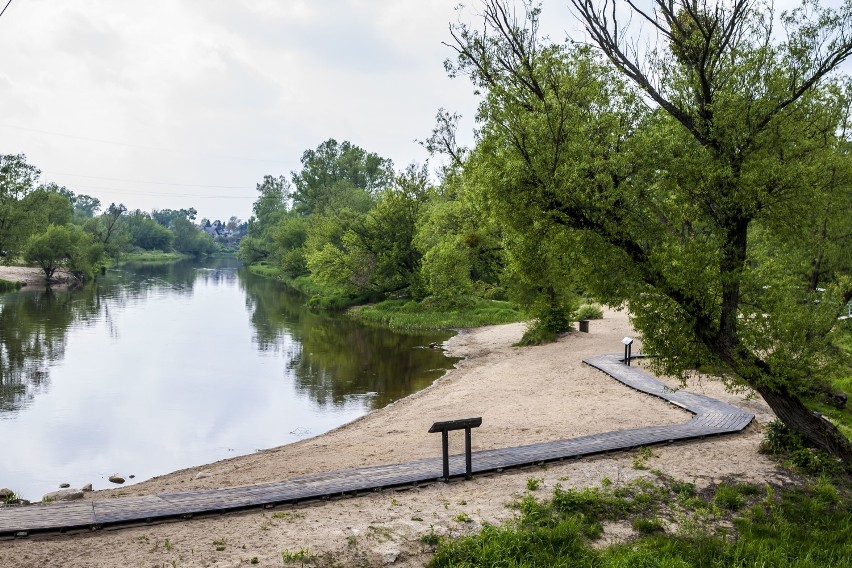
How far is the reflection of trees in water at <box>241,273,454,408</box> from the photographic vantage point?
876 inches

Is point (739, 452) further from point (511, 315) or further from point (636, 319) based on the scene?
point (511, 315)

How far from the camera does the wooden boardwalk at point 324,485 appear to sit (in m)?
→ 8.56

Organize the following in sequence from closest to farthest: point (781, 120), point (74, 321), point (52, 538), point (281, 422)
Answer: point (52, 538), point (781, 120), point (281, 422), point (74, 321)

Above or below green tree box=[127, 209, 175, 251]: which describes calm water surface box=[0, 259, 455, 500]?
below

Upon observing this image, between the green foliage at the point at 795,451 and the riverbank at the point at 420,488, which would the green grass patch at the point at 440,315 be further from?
the green foliage at the point at 795,451

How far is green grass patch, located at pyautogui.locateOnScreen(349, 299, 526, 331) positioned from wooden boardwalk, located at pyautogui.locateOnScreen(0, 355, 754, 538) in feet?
73.6

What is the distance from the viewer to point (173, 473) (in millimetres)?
14016

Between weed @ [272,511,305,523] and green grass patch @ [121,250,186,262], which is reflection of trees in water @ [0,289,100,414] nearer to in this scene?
weed @ [272,511,305,523]

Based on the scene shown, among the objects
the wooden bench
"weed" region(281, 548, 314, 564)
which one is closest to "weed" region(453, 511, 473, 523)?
the wooden bench

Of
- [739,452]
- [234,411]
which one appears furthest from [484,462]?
[234,411]

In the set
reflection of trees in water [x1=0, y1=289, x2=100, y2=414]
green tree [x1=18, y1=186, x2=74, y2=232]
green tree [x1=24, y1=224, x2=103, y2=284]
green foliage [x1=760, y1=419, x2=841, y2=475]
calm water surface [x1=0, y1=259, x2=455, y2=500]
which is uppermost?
green tree [x1=18, y1=186, x2=74, y2=232]

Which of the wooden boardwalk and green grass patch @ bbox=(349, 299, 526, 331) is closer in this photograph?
the wooden boardwalk

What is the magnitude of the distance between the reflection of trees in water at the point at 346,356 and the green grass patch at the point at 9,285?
1006 inches

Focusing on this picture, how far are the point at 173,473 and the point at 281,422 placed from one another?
4.62 metres
